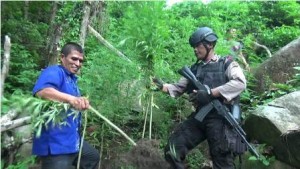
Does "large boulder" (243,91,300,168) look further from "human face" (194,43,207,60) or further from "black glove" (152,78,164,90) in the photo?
"black glove" (152,78,164,90)

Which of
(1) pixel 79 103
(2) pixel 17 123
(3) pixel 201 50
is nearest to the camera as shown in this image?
(1) pixel 79 103

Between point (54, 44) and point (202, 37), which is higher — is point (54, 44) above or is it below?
above

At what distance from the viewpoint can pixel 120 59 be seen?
5750 mm

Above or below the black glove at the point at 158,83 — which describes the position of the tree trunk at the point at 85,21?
above

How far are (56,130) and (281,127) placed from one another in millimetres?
3332

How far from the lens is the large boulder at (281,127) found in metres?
5.62

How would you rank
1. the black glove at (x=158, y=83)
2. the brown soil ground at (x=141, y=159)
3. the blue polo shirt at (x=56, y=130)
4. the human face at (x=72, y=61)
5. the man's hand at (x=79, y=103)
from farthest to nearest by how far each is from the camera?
1. the black glove at (x=158, y=83)
2. the brown soil ground at (x=141, y=159)
3. the human face at (x=72, y=61)
4. the blue polo shirt at (x=56, y=130)
5. the man's hand at (x=79, y=103)

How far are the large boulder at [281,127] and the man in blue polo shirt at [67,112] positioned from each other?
293 centimetres

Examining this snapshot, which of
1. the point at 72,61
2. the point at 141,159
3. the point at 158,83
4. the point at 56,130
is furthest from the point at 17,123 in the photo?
the point at 158,83

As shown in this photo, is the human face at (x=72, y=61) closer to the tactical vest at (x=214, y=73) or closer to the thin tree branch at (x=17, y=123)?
the thin tree branch at (x=17, y=123)

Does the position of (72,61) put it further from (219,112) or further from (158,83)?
(219,112)

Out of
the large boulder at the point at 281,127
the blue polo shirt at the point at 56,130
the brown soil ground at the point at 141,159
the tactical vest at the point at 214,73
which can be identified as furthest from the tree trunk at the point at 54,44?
the large boulder at the point at 281,127

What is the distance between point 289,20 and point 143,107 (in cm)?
919

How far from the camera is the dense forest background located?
5.61 metres
